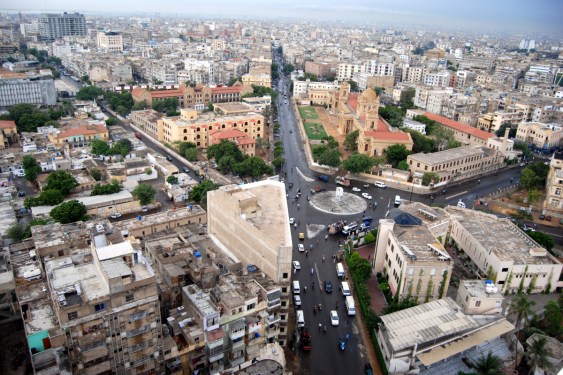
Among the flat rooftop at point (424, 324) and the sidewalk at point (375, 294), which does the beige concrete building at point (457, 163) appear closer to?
the sidewalk at point (375, 294)

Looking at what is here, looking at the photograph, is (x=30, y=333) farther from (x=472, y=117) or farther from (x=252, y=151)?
(x=472, y=117)

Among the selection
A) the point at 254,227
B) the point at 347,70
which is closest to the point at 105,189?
the point at 254,227

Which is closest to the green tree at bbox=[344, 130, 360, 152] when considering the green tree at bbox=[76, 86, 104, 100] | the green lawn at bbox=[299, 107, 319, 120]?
the green lawn at bbox=[299, 107, 319, 120]

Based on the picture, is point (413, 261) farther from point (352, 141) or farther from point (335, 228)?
point (352, 141)

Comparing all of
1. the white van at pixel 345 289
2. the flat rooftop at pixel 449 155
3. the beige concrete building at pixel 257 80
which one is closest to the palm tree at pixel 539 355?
the white van at pixel 345 289

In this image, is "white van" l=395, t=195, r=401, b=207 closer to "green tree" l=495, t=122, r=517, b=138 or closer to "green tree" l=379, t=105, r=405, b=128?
"green tree" l=379, t=105, r=405, b=128

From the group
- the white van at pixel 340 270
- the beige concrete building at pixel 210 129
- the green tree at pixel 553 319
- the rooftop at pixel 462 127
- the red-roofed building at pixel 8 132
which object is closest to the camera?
the green tree at pixel 553 319
